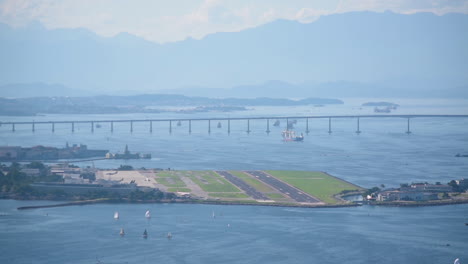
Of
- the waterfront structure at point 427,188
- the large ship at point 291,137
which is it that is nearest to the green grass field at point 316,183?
the waterfront structure at point 427,188

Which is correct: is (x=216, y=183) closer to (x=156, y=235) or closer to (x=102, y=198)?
(x=102, y=198)

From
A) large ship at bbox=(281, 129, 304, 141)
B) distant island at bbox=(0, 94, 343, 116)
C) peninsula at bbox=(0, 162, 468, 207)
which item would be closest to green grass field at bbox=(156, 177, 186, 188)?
peninsula at bbox=(0, 162, 468, 207)

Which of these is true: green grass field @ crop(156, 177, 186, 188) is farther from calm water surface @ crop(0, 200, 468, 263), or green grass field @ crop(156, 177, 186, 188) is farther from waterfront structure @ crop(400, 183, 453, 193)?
waterfront structure @ crop(400, 183, 453, 193)

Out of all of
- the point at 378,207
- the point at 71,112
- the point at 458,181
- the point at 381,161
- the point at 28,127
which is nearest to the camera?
the point at 378,207

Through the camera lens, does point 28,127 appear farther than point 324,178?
Yes

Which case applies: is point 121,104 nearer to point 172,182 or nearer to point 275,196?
point 172,182

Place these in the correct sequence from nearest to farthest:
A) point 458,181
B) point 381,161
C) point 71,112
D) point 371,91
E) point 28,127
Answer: point 458,181 < point 381,161 < point 28,127 < point 71,112 < point 371,91

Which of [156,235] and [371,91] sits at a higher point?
[371,91]

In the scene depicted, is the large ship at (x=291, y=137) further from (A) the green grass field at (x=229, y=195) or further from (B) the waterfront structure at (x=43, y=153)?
(A) the green grass field at (x=229, y=195)

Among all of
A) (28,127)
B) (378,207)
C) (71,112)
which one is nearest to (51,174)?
(378,207)
